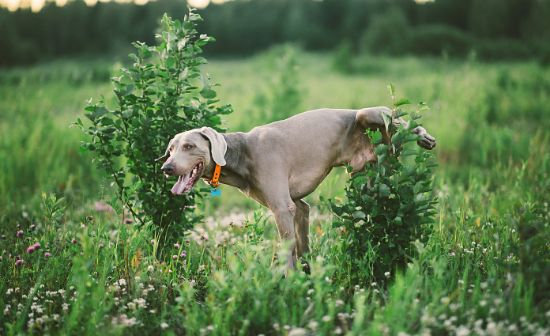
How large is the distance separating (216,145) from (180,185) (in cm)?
40

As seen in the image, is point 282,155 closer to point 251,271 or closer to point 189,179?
point 189,179

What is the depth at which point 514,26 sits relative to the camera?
4194cm

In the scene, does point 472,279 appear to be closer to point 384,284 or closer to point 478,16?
point 384,284

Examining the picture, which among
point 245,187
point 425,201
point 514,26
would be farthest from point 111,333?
point 514,26

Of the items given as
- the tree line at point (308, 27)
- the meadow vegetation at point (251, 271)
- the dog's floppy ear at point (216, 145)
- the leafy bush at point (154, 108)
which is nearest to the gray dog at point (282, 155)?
the dog's floppy ear at point (216, 145)

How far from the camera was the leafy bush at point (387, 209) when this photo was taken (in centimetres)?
402

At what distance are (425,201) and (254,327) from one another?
160cm

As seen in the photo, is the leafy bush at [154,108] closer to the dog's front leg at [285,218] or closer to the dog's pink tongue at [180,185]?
the dog's pink tongue at [180,185]

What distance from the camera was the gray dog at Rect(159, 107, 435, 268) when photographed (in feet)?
13.0

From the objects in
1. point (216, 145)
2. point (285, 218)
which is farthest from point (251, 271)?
point (216, 145)

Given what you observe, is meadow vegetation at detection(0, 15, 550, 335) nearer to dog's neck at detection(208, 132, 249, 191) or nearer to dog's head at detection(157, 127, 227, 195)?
dog's neck at detection(208, 132, 249, 191)

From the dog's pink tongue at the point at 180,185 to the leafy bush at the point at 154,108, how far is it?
0.80 meters

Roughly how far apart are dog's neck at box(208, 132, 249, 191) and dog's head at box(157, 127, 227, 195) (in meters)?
0.14

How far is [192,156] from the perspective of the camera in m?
3.90
